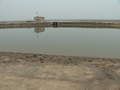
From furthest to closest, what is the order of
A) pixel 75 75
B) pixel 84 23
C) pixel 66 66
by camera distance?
pixel 84 23
pixel 66 66
pixel 75 75

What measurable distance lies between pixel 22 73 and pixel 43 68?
0.79 m

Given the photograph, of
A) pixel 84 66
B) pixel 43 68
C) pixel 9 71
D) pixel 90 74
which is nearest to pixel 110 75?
pixel 90 74

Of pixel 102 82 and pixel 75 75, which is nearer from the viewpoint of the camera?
pixel 102 82

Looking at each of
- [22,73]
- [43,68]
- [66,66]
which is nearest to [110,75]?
[66,66]

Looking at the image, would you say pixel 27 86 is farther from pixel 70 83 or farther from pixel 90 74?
pixel 90 74

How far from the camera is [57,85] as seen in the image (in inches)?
160

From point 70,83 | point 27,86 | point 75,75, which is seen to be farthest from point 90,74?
point 27,86

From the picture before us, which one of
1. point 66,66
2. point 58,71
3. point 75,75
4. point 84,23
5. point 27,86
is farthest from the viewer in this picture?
point 84,23

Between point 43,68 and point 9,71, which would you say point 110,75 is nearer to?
point 43,68

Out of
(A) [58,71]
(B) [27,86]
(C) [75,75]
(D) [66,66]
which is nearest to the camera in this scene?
(B) [27,86]

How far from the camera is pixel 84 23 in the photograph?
2481 cm

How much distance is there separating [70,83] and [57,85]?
0.38 meters

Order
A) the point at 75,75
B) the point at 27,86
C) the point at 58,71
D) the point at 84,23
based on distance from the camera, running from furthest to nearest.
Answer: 1. the point at 84,23
2. the point at 58,71
3. the point at 75,75
4. the point at 27,86

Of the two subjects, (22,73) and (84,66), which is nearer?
(22,73)
